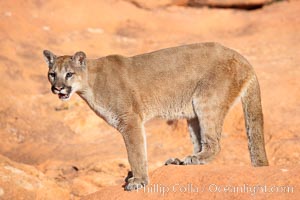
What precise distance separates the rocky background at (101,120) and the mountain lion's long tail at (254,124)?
0.57 metres

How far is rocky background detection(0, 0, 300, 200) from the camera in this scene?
333 inches

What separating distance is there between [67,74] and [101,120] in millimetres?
5247

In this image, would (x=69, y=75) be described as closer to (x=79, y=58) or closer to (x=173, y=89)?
(x=79, y=58)

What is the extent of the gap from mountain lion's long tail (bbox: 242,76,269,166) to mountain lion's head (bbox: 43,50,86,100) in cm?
244

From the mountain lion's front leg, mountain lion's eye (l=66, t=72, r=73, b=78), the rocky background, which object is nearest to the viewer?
the mountain lion's front leg


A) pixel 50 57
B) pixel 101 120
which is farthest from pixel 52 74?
pixel 101 120

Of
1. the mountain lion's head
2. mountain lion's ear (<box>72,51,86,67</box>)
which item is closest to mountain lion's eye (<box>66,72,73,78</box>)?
the mountain lion's head

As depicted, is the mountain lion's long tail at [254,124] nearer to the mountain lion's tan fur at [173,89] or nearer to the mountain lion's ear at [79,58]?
the mountain lion's tan fur at [173,89]

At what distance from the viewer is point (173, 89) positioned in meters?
8.05

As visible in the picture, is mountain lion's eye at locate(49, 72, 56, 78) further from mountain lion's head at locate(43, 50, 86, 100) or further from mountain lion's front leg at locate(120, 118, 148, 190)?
mountain lion's front leg at locate(120, 118, 148, 190)

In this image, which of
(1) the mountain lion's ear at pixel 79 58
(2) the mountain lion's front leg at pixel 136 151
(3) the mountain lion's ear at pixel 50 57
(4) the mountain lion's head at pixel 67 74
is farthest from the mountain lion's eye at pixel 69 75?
(2) the mountain lion's front leg at pixel 136 151

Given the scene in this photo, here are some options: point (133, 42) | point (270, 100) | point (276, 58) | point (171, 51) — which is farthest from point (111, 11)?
point (171, 51)

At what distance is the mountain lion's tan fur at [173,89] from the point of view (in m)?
7.64

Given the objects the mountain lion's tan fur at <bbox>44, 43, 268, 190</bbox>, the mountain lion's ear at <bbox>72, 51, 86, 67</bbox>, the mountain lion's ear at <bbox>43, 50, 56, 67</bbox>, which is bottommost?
the mountain lion's tan fur at <bbox>44, 43, 268, 190</bbox>
